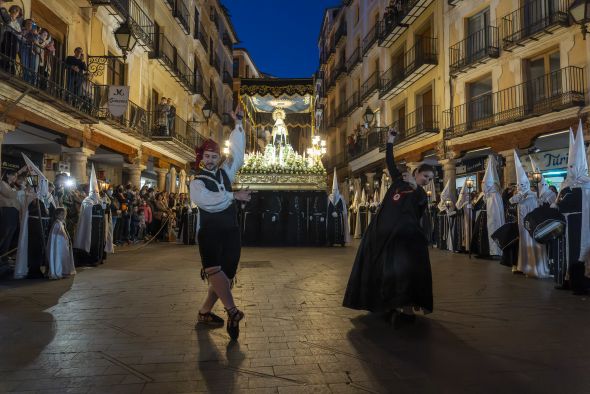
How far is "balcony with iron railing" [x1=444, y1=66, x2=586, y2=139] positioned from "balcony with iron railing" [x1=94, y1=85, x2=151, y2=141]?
12966mm

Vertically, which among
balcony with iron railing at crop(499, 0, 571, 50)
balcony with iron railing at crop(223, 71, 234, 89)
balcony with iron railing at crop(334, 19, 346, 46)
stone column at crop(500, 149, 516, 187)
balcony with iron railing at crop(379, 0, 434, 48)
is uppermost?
balcony with iron railing at crop(334, 19, 346, 46)

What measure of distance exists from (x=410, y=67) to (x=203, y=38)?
14862 millimetres

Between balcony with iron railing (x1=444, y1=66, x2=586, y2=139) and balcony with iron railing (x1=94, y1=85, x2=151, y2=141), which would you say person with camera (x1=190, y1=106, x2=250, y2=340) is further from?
balcony with iron railing (x1=444, y1=66, x2=586, y2=139)

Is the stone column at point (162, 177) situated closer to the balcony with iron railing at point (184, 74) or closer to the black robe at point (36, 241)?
the balcony with iron railing at point (184, 74)

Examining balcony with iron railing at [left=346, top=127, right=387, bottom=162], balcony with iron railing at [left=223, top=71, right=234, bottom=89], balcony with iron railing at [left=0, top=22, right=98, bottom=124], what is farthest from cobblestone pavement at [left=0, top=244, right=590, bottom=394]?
balcony with iron railing at [left=223, top=71, right=234, bottom=89]

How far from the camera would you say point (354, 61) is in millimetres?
30969

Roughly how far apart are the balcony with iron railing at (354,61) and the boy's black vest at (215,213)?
27.2 meters

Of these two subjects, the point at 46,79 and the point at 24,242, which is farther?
the point at 46,79

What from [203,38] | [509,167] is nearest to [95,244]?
[509,167]

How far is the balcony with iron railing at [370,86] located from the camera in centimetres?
2598

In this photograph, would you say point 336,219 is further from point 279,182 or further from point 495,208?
point 495,208

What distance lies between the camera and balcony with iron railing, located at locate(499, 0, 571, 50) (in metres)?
14.4

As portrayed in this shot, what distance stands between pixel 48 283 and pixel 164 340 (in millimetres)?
3944

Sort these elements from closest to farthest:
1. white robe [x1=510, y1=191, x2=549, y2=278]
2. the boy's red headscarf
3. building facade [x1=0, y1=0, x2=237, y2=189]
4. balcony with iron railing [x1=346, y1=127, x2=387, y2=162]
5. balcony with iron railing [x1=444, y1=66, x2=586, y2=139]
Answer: the boy's red headscarf, white robe [x1=510, y1=191, x2=549, y2=278], building facade [x1=0, y1=0, x2=237, y2=189], balcony with iron railing [x1=444, y1=66, x2=586, y2=139], balcony with iron railing [x1=346, y1=127, x2=387, y2=162]
